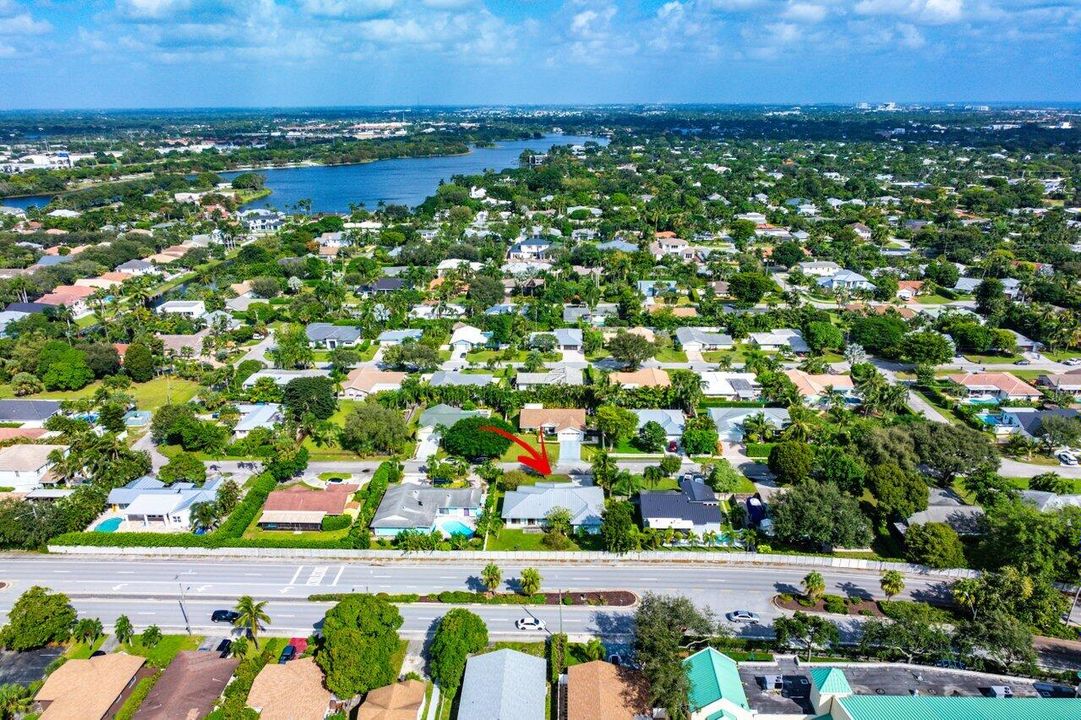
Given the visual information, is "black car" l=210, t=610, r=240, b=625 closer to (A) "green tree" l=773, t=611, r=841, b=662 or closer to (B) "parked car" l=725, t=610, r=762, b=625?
(B) "parked car" l=725, t=610, r=762, b=625

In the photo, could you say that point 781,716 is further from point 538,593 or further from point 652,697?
point 538,593

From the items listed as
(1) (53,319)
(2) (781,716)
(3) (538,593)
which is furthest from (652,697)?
(1) (53,319)

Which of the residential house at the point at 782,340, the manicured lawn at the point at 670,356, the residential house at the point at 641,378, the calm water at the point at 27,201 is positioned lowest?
the manicured lawn at the point at 670,356

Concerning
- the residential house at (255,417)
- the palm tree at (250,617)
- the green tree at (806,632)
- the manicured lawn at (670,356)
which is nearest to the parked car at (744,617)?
the green tree at (806,632)

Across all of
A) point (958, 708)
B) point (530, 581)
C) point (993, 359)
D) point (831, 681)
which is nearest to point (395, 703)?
point (530, 581)

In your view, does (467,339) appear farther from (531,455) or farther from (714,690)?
(714,690)

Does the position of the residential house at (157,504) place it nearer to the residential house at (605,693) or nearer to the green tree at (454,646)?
the green tree at (454,646)

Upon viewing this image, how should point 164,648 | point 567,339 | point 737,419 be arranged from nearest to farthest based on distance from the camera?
point 164,648
point 737,419
point 567,339
